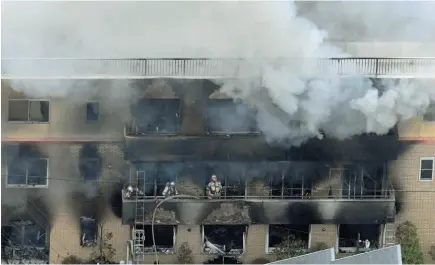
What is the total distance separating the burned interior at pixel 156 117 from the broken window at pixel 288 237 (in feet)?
4.45

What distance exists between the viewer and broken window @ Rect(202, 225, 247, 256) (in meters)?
7.58

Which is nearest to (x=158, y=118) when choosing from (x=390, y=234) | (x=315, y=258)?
(x=315, y=258)

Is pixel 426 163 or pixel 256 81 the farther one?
pixel 426 163

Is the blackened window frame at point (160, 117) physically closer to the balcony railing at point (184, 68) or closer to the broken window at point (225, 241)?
the balcony railing at point (184, 68)

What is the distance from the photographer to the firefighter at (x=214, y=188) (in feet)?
24.2

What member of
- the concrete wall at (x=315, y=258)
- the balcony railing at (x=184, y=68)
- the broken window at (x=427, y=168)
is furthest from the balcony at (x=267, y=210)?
the balcony railing at (x=184, y=68)

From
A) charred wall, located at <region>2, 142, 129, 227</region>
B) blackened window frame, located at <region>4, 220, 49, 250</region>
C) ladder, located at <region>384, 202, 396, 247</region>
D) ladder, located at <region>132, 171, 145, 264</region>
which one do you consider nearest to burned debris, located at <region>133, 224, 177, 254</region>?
ladder, located at <region>132, 171, 145, 264</region>

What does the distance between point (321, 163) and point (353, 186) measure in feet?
1.28

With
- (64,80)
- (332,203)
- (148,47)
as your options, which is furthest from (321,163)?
(64,80)

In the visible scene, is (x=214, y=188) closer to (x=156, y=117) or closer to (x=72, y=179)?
(x=156, y=117)

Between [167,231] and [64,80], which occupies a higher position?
[64,80]

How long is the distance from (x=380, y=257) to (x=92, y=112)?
286 cm

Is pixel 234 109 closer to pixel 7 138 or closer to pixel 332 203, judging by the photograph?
pixel 332 203

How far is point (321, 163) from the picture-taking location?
7387 mm
